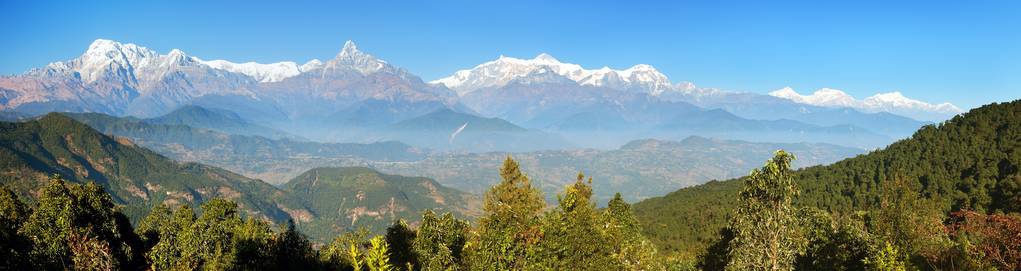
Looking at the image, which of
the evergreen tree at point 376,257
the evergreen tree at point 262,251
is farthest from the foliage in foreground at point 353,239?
the evergreen tree at point 262,251

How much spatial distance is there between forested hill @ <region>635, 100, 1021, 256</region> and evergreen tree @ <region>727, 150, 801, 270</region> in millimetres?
84584

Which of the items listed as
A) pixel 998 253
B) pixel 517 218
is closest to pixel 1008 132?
pixel 998 253

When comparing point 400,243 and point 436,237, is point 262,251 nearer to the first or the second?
point 400,243

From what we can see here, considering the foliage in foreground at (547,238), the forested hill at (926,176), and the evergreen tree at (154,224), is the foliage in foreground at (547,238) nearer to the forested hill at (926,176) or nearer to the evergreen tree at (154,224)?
the evergreen tree at (154,224)

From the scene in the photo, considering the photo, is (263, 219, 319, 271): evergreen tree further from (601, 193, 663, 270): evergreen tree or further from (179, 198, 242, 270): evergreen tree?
(601, 193, 663, 270): evergreen tree

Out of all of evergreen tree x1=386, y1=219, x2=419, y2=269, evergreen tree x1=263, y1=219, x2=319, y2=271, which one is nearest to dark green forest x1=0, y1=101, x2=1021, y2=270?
evergreen tree x1=263, y1=219, x2=319, y2=271

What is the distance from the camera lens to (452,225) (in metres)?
56.1

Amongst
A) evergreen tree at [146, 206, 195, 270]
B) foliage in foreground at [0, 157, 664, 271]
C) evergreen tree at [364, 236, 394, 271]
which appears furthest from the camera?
evergreen tree at [146, 206, 195, 270]

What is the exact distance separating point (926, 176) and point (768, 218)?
146214 mm

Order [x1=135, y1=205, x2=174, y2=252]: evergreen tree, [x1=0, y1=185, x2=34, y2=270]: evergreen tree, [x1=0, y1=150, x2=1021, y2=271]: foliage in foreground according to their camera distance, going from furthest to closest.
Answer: [x1=135, y1=205, x2=174, y2=252]: evergreen tree → [x1=0, y1=185, x2=34, y2=270]: evergreen tree → [x1=0, y1=150, x2=1021, y2=271]: foliage in foreground

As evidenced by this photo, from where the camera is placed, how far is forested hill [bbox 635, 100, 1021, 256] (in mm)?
112562

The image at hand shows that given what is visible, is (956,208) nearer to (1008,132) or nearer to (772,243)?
(1008,132)

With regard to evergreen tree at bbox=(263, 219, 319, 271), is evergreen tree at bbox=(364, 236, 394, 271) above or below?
above

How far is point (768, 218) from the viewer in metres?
24.0
